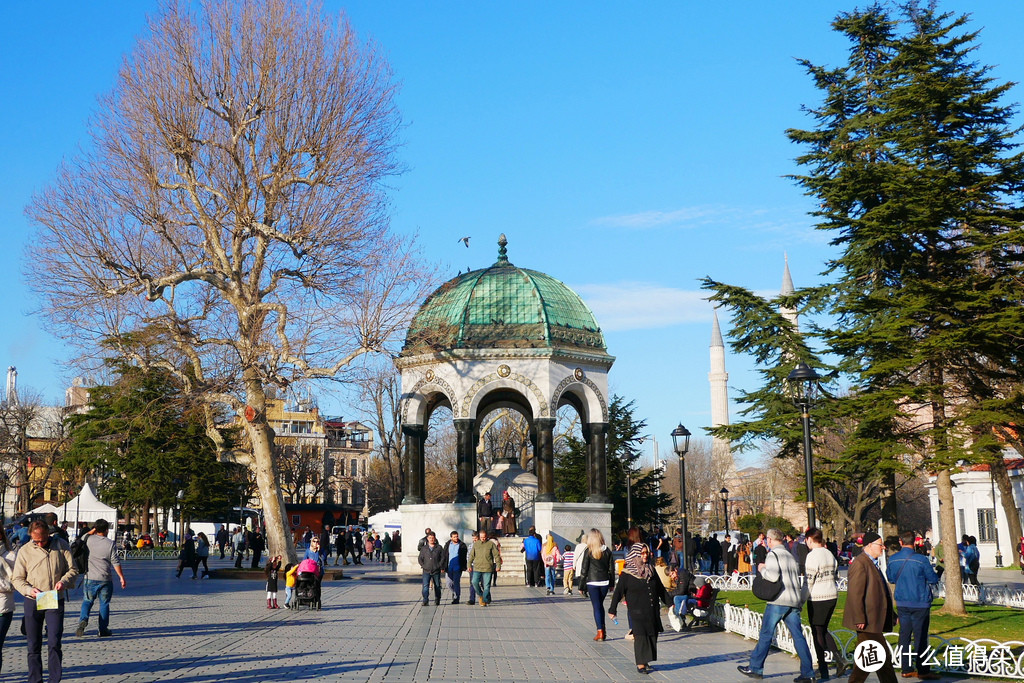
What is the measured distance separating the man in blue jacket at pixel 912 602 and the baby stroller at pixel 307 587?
36.9 feet

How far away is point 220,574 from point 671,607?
17634 mm

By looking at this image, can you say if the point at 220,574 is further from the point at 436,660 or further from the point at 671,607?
the point at 436,660

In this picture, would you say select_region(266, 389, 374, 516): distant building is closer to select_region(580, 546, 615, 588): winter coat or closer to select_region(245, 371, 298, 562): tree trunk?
select_region(245, 371, 298, 562): tree trunk

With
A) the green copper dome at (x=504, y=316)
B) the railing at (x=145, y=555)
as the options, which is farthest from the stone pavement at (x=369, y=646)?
the railing at (x=145, y=555)

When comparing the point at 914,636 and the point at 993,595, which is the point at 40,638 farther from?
the point at 993,595

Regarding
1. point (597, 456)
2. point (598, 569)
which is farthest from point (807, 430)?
point (597, 456)

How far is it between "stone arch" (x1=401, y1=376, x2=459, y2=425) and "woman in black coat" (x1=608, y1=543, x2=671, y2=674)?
19533mm

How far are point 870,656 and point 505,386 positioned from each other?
2254 cm

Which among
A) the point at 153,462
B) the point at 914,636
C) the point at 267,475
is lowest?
the point at 914,636

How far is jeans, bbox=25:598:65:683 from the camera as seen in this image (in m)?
9.81

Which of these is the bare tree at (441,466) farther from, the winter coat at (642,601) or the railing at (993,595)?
the winter coat at (642,601)

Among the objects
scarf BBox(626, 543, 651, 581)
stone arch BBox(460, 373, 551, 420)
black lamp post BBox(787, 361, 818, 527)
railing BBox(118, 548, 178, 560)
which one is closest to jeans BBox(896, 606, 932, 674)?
scarf BBox(626, 543, 651, 581)

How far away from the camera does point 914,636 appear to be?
11156 millimetres

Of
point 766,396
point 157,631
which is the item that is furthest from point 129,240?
point 766,396
